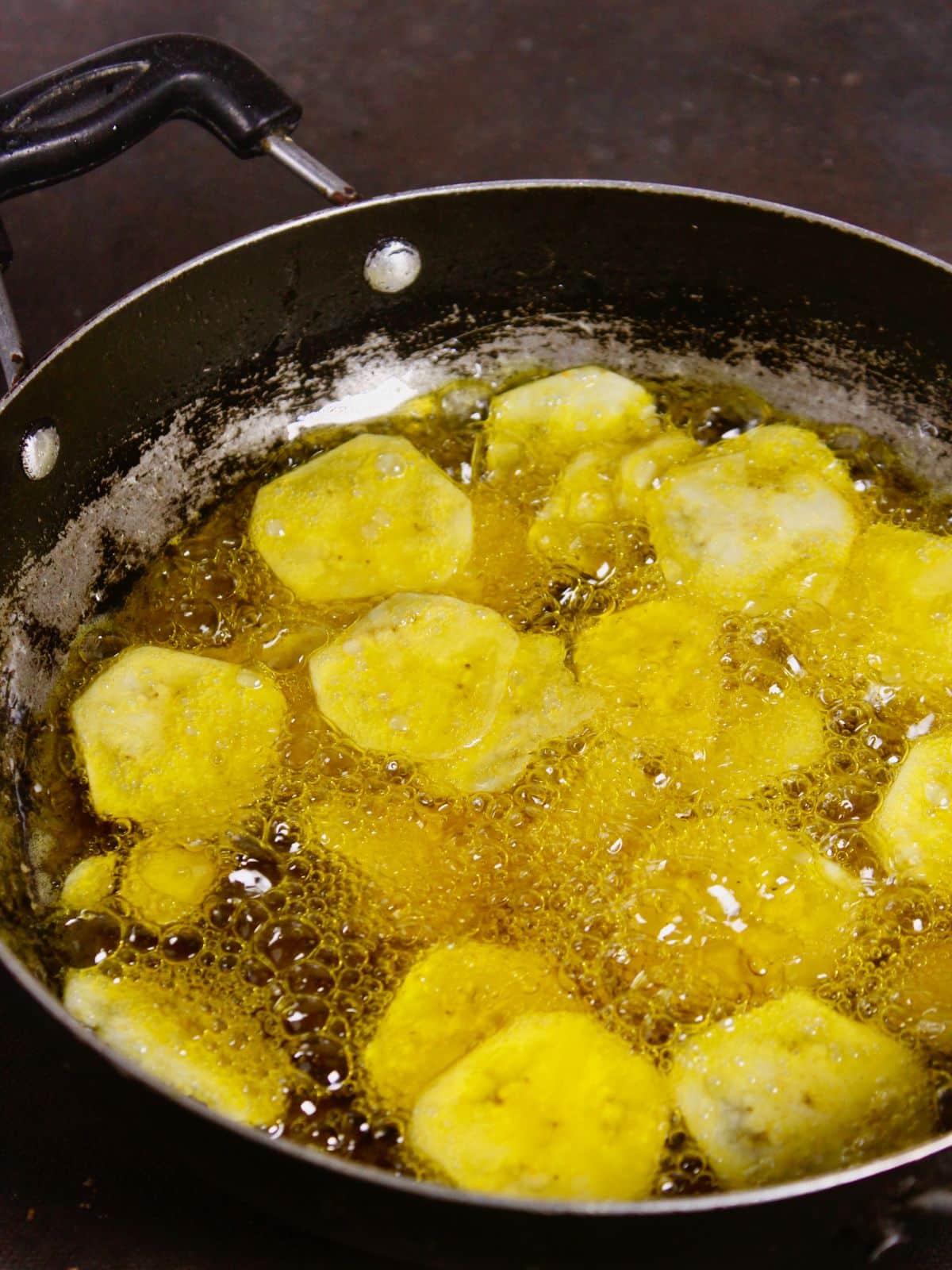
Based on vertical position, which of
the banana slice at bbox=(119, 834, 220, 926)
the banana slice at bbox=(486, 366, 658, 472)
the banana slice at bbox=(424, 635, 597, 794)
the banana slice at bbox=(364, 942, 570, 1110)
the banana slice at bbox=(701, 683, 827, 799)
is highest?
the banana slice at bbox=(486, 366, 658, 472)

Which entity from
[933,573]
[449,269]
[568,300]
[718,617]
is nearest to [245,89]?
[449,269]

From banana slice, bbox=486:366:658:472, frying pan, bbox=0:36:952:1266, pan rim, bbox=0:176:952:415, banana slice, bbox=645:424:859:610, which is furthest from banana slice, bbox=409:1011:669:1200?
pan rim, bbox=0:176:952:415

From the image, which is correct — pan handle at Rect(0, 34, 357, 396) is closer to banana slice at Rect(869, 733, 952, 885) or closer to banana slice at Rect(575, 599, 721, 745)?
banana slice at Rect(575, 599, 721, 745)

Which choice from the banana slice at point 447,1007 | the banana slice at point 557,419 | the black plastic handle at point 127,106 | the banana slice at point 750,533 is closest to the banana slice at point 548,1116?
the banana slice at point 447,1007

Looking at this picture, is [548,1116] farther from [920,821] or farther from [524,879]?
[920,821]

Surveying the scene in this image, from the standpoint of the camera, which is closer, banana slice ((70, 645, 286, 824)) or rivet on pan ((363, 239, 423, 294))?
banana slice ((70, 645, 286, 824))
